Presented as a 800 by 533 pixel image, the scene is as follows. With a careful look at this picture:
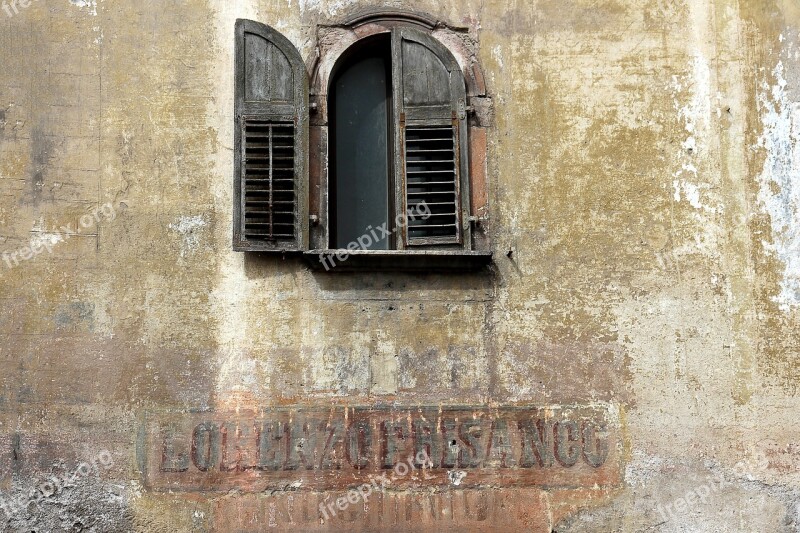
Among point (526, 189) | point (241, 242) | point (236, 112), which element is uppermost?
point (236, 112)

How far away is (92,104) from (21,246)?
3.67 ft

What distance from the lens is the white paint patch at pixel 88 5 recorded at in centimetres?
629

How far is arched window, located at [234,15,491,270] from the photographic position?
606 centimetres

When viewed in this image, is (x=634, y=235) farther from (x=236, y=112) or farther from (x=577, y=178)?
(x=236, y=112)

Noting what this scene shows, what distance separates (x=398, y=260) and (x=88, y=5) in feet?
9.58

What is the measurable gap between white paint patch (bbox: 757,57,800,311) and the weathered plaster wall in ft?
0.05

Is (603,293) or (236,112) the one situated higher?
(236,112)

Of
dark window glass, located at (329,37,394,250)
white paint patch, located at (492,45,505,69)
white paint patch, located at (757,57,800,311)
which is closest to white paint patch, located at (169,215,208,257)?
dark window glass, located at (329,37,394,250)

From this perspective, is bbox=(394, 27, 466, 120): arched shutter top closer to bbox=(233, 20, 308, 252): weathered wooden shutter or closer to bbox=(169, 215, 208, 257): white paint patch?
bbox=(233, 20, 308, 252): weathered wooden shutter

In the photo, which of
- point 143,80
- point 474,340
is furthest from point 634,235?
point 143,80

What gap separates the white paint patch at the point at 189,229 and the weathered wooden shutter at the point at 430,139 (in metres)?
1.42

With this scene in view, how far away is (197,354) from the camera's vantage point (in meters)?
6.02

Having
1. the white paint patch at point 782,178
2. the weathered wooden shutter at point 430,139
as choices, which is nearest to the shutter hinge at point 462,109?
the weathered wooden shutter at point 430,139

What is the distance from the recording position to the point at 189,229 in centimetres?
612
